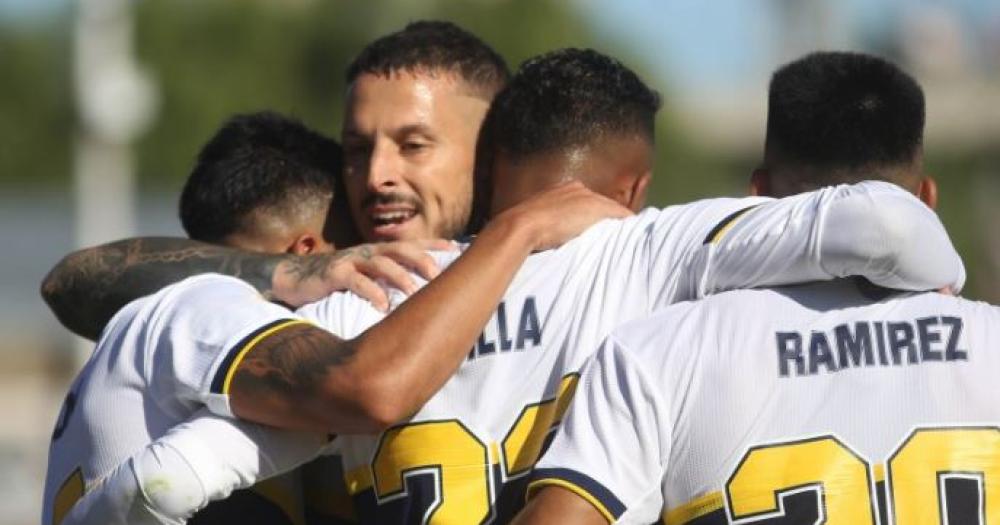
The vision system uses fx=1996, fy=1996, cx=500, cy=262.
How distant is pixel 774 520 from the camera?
4.15 m

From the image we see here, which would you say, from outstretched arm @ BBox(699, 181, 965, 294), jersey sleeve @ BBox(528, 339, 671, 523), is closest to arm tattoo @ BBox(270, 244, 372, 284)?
jersey sleeve @ BBox(528, 339, 671, 523)

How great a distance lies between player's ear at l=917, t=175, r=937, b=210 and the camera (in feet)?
15.8

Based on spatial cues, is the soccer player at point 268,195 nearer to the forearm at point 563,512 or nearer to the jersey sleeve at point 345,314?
the jersey sleeve at point 345,314

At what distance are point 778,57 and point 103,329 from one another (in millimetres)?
35223

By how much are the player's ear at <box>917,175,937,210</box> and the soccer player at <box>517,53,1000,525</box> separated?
55 centimetres

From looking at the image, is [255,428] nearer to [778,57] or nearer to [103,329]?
[103,329]

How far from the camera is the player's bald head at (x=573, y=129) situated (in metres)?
4.84

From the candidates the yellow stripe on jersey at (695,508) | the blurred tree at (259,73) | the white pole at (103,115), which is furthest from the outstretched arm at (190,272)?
the blurred tree at (259,73)

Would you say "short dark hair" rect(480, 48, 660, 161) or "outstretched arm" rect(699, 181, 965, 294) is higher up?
"short dark hair" rect(480, 48, 660, 161)

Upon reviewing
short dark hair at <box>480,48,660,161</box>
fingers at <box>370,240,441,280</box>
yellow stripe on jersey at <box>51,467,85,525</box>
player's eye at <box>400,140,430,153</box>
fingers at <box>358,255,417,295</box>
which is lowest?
yellow stripe on jersey at <box>51,467,85,525</box>

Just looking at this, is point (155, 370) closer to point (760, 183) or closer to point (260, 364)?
point (260, 364)

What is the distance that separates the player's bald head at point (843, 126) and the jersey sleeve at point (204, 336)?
48.6 inches

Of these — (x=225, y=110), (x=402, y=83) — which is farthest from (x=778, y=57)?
(x=402, y=83)

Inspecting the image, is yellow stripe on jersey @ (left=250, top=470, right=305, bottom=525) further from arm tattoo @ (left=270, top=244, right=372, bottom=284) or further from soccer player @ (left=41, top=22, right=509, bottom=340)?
soccer player @ (left=41, top=22, right=509, bottom=340)
